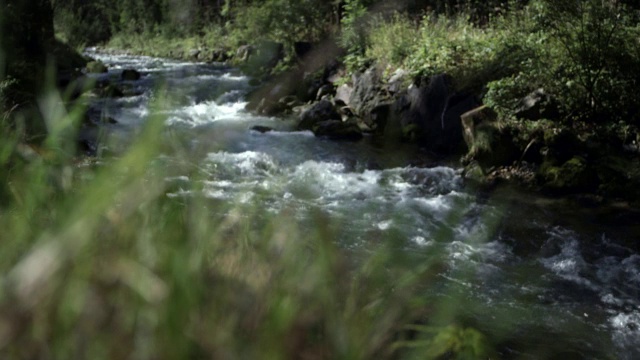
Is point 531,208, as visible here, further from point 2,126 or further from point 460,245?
point 2,126

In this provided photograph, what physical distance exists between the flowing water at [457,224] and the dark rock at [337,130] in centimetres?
33

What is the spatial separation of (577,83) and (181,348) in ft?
30.0

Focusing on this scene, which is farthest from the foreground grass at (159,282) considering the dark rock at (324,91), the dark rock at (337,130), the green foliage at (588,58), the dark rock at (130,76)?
the dark rock at (130,76)

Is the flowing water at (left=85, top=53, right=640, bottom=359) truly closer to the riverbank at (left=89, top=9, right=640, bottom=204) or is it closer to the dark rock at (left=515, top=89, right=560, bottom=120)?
the riverbank at (left=89, top=9, right=640, bottom=204)

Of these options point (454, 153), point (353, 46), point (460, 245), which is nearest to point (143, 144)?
point (460, 245)

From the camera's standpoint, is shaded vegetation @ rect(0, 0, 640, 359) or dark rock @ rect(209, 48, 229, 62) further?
dark rock @ rect(209, 48, 229, 62)

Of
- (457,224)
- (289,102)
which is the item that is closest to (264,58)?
(289,102)

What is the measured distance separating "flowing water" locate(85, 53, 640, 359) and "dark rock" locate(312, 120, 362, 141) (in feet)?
1.08

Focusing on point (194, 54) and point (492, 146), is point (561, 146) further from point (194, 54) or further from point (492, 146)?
point (194, 54)

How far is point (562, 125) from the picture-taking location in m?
9.09

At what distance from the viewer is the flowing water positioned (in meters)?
2.27

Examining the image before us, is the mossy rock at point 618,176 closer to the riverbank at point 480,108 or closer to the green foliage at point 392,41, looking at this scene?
the riverbank at point 480,108

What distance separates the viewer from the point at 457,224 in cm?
685

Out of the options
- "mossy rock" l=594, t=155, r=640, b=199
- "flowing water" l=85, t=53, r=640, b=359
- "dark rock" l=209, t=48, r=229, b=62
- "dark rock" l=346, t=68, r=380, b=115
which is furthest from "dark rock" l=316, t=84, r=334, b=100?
"dark rock" l=209, t=48, r=229, b=62
